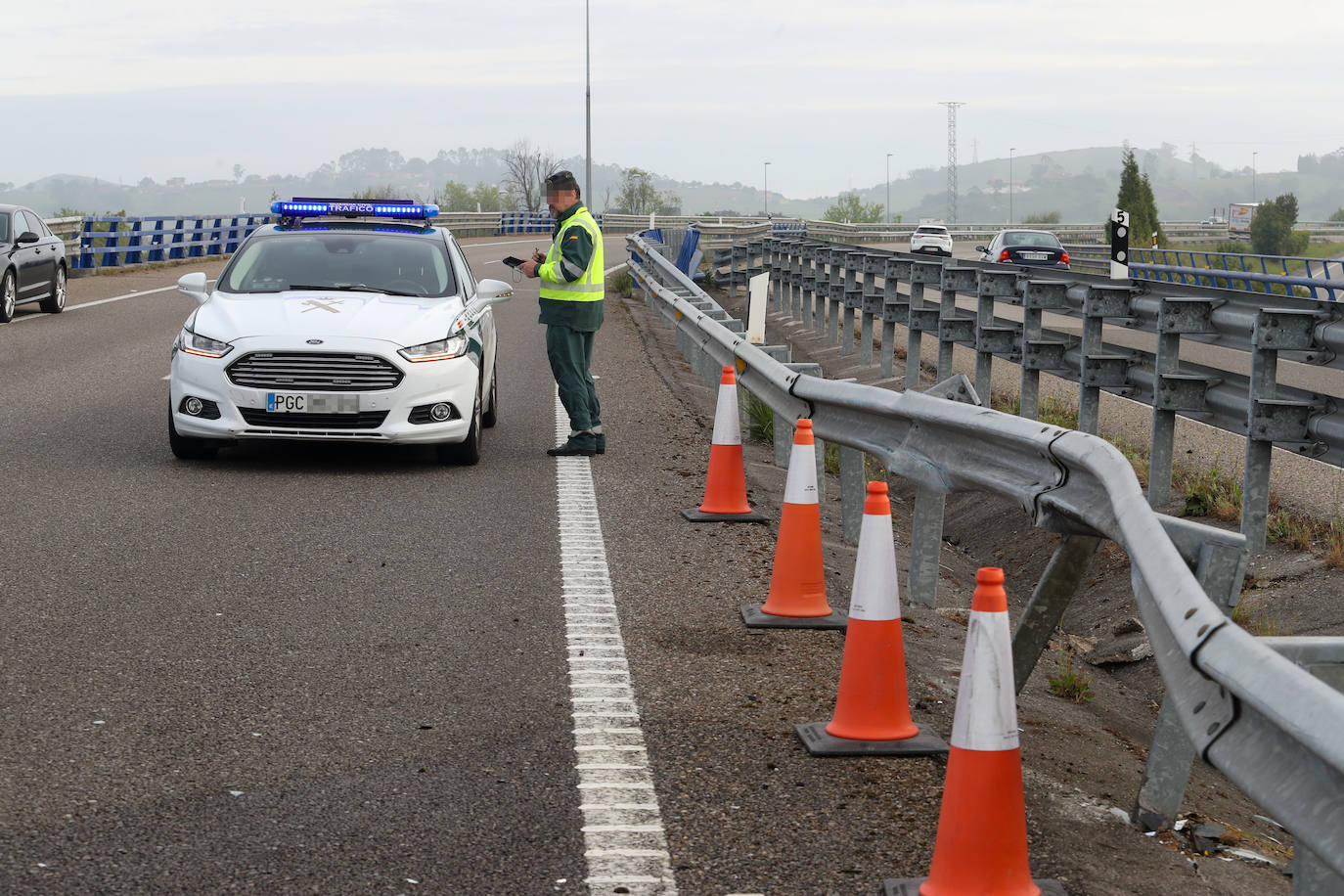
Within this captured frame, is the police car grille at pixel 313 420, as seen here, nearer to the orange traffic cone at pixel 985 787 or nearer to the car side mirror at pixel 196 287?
the car side mirror at pixel 196 287

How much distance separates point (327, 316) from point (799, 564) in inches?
190

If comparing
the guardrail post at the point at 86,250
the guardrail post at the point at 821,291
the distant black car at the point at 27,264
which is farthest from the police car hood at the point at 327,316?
the guardrail post at the point at 86,250

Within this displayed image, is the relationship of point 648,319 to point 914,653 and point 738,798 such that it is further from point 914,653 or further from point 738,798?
point 738,798

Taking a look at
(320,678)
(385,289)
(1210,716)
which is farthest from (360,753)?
(385,289)

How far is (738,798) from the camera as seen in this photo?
173 inches

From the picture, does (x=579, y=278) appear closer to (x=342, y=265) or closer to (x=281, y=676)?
(x=342, y=265)

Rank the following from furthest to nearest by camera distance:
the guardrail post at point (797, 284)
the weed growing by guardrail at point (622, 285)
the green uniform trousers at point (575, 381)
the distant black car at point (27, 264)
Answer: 1. the weed growing by guardrail at point (622, 285)
2. the guardrail post at point (797, 284)
3. the distant black car at point (27, 264)
4. the green uniform trousers at point (575, 381)

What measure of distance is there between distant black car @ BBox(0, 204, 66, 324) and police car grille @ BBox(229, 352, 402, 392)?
12401mm

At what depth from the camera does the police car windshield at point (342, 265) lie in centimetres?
1104

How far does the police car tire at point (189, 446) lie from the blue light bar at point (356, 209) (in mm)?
2362

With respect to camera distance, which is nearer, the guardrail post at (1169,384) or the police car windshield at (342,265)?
the guardrail post at (1169,384)

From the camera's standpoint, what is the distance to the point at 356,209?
40.0 feet

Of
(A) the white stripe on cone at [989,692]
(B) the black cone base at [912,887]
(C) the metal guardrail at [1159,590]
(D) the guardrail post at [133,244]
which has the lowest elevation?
(B) the black cone base at [912,887]

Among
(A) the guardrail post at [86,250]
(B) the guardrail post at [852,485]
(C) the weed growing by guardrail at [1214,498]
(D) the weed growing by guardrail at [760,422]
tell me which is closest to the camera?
(B) the guardrail post at [852,485]
